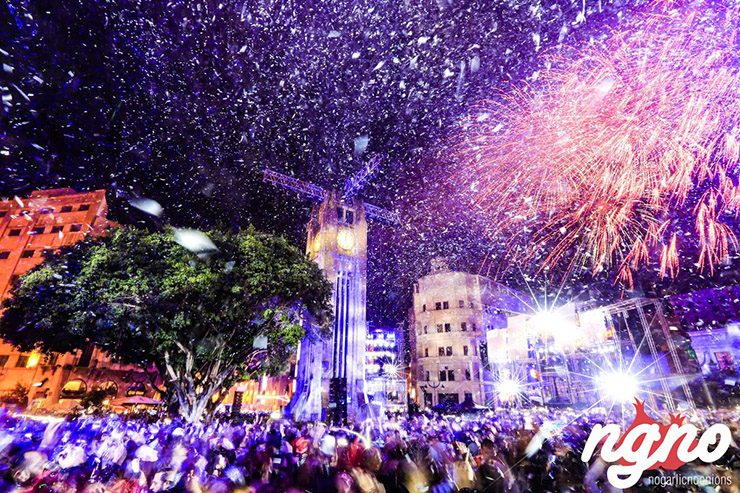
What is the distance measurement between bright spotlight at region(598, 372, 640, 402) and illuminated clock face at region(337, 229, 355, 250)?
32372 millimetres

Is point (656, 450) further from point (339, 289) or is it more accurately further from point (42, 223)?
point (42, 223)

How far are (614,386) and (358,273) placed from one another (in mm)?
30275

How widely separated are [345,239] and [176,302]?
Result: 3132 cm

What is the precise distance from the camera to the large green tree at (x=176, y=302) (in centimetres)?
1633

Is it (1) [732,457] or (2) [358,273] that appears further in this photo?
(2) [358,273]

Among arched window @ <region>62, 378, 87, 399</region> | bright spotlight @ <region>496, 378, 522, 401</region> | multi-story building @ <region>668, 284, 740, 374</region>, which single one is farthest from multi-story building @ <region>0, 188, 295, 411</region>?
multi-story building @ <region>668, 284, 740, 374</region>

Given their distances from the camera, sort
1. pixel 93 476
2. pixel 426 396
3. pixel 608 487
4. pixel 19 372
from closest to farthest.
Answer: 1. pixel 608 487
2. pixel 93 476
3. pixel 19 372
4. pixel 426 396

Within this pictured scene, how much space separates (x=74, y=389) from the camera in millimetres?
39625

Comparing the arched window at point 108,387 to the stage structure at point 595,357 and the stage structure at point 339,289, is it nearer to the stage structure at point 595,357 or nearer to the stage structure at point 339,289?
the stage structure at point 339,289

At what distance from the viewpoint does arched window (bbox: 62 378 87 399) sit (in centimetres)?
3909

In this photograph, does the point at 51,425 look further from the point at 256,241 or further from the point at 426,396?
the point at 426,396

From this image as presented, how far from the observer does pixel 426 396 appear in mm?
52781

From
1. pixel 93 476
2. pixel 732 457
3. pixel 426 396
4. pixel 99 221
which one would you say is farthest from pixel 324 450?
pixel 99 221

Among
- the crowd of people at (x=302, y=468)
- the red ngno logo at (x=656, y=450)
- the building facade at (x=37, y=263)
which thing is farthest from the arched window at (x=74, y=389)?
the red ngno logo at (x=656, y=450)
